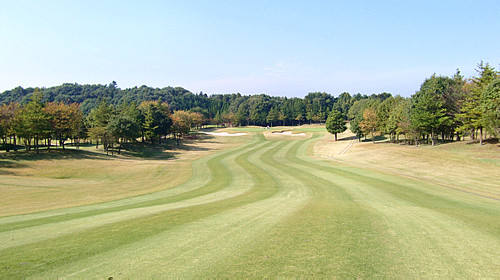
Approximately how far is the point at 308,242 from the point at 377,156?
43.6m

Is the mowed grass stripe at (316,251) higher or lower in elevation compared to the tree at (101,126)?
lower

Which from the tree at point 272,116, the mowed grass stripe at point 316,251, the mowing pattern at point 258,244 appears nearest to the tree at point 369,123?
the mowing pattern at point 258,244

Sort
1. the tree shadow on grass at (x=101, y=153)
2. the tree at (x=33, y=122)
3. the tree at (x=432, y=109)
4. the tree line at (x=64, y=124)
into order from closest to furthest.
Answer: the tree shadow on grass at (x=101, y=153), the tree at (x=33, y=122), the tree line at (x=64, y=124), the tree at (x=432, y=109)

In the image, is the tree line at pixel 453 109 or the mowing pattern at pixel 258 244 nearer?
the mowing pattern at pixel 258 244

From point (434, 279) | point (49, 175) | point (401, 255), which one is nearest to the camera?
point (434, 279)

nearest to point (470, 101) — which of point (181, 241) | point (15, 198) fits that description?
point (181, 241)

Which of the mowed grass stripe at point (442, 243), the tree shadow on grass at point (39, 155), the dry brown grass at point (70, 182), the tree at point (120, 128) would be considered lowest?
the dry brown grass at point (70, 182)

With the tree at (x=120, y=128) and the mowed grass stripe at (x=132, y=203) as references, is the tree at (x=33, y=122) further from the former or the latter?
the mowed grass stripe at (x=132, y=203)

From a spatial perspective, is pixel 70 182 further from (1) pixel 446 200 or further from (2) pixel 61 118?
(2) pixel 61 118

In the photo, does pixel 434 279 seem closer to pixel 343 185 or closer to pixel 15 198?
pixel 343 185

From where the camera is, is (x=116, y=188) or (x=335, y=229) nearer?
(x=335, y=229)

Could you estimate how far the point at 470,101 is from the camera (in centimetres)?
4806

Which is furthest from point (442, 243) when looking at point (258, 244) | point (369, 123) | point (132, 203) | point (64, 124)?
point (369, 123)

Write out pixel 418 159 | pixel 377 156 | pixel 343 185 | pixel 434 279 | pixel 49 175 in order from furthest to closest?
pixel 377 156, pixel 418 159, pixel 49 175, pixel 343 185, pixel 434 279
